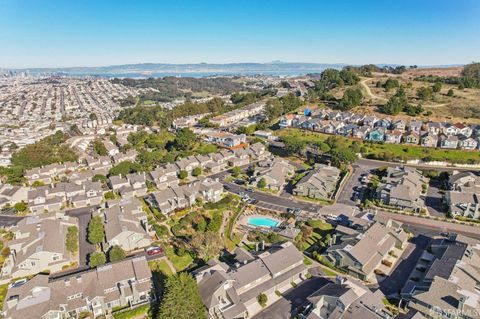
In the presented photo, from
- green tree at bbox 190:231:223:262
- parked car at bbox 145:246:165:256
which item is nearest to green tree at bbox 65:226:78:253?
parked car at bbox 145:246:165:256

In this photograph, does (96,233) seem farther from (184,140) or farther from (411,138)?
(411,138)

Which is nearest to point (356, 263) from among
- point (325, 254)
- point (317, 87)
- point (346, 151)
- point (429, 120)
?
point (325, 254)

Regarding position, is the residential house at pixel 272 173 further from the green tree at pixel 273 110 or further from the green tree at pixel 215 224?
the green tree at pixel 273 110

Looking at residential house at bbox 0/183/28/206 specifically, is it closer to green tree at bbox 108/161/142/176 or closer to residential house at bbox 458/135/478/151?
green tree at bbox 108/161/142/176

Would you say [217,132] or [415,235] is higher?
[217,132]

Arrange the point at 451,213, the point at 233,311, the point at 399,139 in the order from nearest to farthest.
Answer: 1. the point at 233,311
2. the point at 451,213
3. the point at 399,139

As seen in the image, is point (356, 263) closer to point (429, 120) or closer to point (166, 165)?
point (166, 165)

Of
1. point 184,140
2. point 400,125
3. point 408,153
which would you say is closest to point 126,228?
point 184,140
